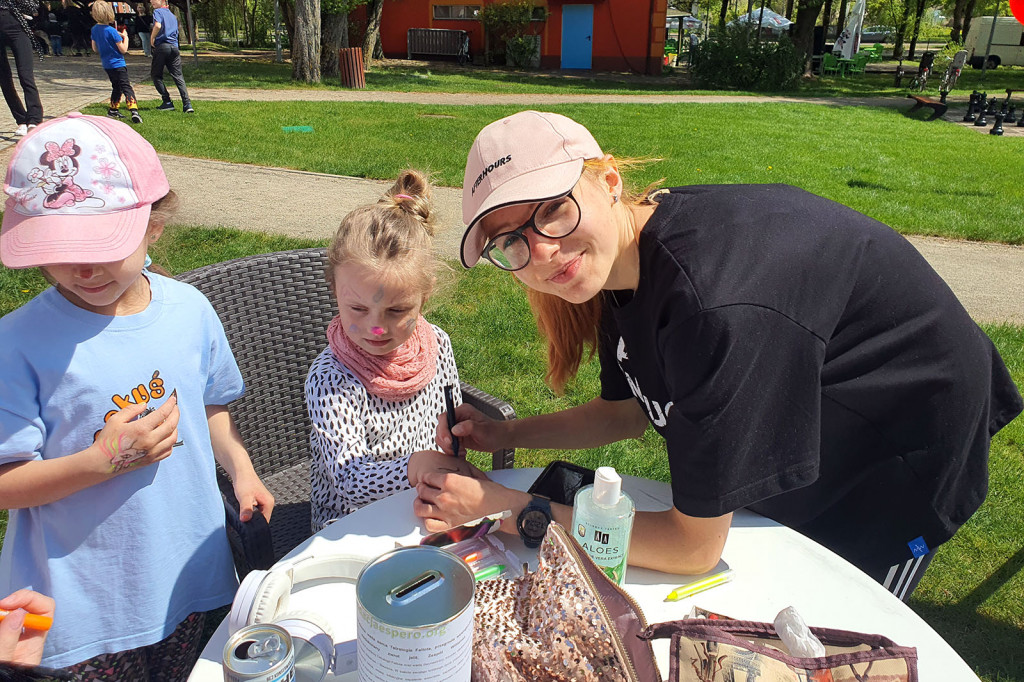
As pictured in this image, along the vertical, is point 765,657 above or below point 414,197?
below

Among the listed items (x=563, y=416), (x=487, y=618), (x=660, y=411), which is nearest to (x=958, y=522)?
(x=660, y=411)

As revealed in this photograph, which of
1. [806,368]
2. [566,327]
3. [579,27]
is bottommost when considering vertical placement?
[566,327]

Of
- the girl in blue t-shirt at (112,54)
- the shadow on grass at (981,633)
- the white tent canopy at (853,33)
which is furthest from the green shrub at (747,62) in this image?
the shadow on grass at (981,633)

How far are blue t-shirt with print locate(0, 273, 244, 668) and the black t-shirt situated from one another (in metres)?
1.14

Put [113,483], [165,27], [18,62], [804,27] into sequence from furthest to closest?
[804,27] < [165,27] < [18,62] < [113,483]

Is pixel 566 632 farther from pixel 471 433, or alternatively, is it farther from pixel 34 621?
pixel 34 621

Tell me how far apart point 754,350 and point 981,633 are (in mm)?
2444

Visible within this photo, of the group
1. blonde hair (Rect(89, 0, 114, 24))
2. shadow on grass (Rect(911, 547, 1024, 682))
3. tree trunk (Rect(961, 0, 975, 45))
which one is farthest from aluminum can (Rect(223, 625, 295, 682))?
tree trunk (Rect(961, 0, 975, 45))

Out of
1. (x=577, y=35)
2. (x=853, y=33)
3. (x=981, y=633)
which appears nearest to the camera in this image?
(x=981, y=633)

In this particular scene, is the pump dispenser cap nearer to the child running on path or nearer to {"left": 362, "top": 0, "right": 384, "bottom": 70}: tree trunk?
the child running on path

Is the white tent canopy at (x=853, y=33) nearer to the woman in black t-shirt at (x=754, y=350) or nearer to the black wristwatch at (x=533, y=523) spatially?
the woman in black t-shirt at (x=754, y=350)

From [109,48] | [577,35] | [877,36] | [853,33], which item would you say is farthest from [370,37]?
[877,36]

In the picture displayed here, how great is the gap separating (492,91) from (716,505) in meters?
18.2

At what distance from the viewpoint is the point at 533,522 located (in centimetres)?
158
